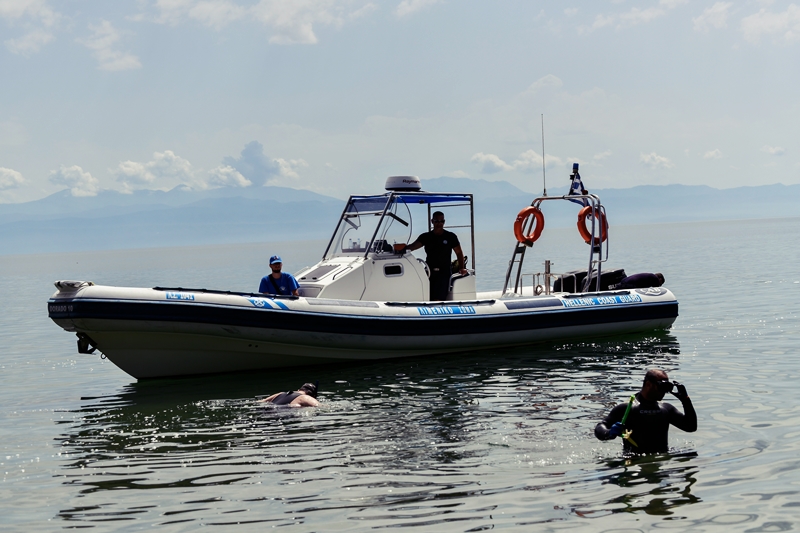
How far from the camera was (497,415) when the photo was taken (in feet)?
28.6

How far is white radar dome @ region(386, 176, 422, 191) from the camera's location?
1299cm

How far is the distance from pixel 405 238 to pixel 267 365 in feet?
9.26

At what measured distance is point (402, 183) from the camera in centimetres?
1302

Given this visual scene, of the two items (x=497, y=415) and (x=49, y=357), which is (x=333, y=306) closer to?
(x=497, y=415)

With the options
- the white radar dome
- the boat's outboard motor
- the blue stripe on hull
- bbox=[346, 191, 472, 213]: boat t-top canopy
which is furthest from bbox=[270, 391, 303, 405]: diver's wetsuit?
the boat's outboard motor

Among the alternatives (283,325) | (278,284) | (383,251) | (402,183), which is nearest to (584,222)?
(402,183)

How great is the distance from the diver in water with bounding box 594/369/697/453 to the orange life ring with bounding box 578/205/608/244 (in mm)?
7179

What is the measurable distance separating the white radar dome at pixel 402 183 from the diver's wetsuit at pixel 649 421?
6.75 meters

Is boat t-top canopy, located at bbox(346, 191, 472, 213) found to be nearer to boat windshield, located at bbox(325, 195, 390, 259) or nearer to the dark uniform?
boat windshield, located at bbox(325, 195, 390, 259)

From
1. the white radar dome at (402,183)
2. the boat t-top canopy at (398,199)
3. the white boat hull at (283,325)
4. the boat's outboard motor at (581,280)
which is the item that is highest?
the white radar dome at (402,183)

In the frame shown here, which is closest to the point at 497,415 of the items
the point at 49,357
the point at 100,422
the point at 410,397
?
the point at 410,397

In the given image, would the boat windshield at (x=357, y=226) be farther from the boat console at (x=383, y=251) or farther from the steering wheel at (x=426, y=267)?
the steering wheel at (x=426, y=267)

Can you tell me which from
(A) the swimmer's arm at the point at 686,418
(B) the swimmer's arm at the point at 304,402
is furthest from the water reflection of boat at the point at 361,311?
(A) the swimmer's arm at the point at 686,418

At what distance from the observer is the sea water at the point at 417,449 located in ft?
19.1
